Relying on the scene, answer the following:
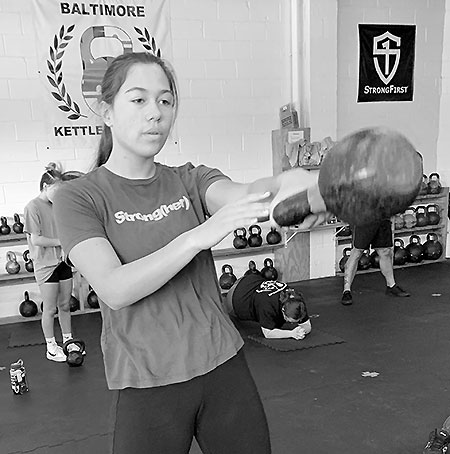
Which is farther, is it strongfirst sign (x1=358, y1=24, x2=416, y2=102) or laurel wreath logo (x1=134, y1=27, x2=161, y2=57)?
strongfirst sign (x1=358, y1=24, x2=416, y2=102)

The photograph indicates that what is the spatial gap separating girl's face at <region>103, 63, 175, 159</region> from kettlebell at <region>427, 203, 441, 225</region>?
17.1ft

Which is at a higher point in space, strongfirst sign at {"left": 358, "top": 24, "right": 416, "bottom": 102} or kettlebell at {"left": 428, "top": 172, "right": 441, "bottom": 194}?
strongfirst sign at {"left": 358, "top": 24, "right": 416, "bottom": 102}

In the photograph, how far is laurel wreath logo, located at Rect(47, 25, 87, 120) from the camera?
4.48 meters

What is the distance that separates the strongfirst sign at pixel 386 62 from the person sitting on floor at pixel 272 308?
275 cm

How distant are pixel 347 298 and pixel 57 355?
2.32 metres

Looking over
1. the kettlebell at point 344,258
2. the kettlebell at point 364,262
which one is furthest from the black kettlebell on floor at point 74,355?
the kettlebell at point 364,262

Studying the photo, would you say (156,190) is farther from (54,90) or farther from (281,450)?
(54,90)

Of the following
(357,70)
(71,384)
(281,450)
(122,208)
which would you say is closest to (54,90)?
(71,384)

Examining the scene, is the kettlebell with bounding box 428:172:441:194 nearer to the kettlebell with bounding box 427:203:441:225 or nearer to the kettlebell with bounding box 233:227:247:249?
the kettlebell with bounding box 427:203:441:225

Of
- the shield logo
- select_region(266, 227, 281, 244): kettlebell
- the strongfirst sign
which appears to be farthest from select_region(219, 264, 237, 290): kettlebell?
the shield logo

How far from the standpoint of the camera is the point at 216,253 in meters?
5.11

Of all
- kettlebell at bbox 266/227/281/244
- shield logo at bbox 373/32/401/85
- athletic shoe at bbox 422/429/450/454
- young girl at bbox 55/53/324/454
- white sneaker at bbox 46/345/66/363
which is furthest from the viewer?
shield logo at bbox 373/32/401/85

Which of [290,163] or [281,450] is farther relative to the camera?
[290,163]

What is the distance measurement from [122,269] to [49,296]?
102 inches
